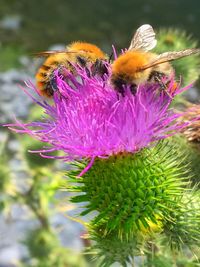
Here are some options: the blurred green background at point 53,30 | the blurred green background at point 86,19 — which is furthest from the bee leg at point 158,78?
the blurred green background at point 86,19

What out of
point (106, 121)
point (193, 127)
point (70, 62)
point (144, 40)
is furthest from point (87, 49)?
point (193, 127)

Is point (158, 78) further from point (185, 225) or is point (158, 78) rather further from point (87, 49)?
point (185, 225)

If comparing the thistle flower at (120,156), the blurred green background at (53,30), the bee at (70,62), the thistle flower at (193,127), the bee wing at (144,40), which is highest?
the blurred green background at (53,30)

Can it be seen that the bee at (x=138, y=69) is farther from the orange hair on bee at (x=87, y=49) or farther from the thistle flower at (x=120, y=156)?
the orange hair on bee at (x=87, y=49)

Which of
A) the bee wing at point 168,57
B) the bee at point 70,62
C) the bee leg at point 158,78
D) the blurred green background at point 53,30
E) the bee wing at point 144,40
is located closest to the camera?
the bee wing at point 168,57

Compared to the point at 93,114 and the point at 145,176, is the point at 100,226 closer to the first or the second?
the point at 145,176

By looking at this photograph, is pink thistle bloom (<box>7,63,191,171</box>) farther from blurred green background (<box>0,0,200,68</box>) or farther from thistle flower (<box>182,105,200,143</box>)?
blurred green background (<box>0,0,200,68</box>)
